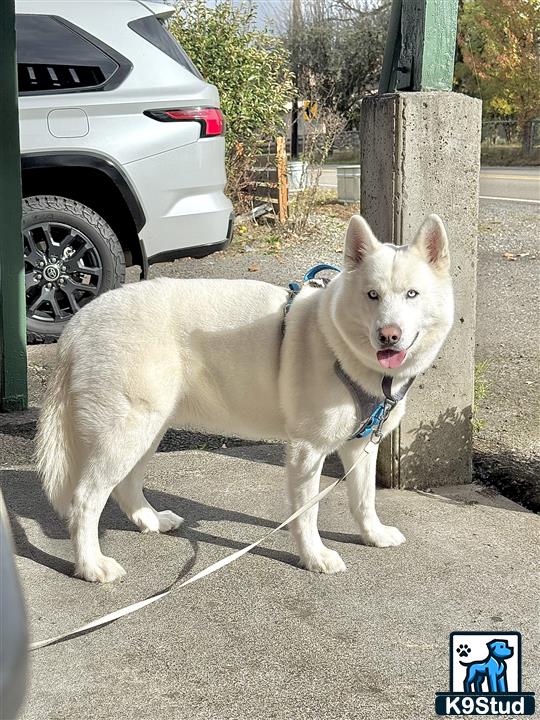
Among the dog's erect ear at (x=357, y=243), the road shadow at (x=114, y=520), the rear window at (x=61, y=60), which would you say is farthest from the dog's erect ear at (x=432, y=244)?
the rear window at (x=61, y=60)

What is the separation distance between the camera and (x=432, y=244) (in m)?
3.24

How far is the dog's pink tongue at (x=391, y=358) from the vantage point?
10.4 feet

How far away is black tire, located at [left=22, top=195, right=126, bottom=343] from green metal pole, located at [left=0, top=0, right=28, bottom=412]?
1062 mm

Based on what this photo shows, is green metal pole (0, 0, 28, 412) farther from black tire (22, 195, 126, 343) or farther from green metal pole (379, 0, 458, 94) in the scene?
green metal pole (379, 0, 458, 94)

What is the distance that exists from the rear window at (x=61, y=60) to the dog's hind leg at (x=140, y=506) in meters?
4.01

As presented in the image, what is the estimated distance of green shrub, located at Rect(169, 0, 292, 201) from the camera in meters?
12.7

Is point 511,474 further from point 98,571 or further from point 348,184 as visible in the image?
point 348,184

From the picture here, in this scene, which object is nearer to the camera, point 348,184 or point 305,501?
point 305,501

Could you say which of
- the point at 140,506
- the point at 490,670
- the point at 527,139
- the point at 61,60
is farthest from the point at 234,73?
the point at 527,139

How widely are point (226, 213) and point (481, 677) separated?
16.7 ft

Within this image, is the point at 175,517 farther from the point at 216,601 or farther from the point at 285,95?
the point at 285,95

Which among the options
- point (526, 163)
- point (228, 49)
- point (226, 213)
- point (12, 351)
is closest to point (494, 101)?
point (526, 163)

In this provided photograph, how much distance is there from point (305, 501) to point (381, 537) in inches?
19.5

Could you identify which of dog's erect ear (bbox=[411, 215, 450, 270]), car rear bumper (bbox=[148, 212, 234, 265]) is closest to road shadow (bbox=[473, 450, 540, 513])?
dog's erect ear (bbox=[411, 215, 450, 270])
